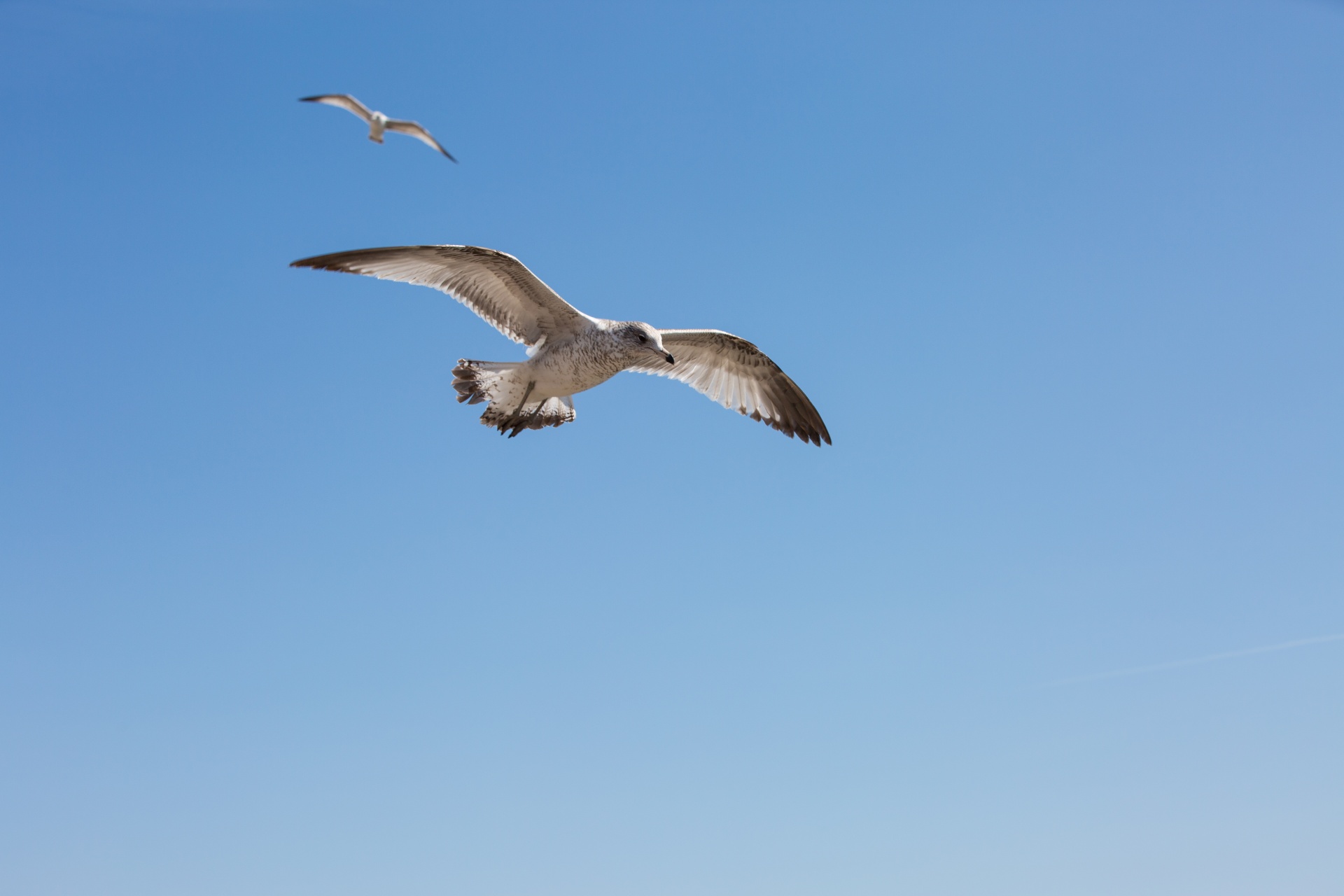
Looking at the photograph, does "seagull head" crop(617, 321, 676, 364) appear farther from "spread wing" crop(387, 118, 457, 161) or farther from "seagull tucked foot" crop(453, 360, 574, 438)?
"spread wing" crop(387, 118, 457, 161)

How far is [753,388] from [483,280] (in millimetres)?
3565

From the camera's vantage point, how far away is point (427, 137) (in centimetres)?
653

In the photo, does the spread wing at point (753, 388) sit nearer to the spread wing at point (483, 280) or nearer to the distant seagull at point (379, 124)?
the spread wing at point (483, 280)

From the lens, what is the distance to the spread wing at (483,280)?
339 inches

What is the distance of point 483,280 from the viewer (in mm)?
9086

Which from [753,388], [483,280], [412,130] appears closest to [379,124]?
[412,130]

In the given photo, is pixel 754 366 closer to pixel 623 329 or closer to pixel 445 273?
pixel 623 329

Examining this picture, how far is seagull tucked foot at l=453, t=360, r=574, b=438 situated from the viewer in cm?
937

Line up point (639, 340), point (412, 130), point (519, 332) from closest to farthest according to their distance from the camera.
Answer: point (412, 130)
point (639, 340)
point (519, 332)

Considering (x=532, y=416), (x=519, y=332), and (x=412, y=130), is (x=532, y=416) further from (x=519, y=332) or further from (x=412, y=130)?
(x=412, y=130)

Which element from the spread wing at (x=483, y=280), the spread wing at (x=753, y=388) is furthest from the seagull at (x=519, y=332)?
the spread wing at (x=753, y=388)

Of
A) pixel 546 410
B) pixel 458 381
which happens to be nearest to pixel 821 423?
pixel 546 410

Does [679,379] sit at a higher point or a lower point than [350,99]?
higher

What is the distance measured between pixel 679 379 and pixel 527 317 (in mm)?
2417
